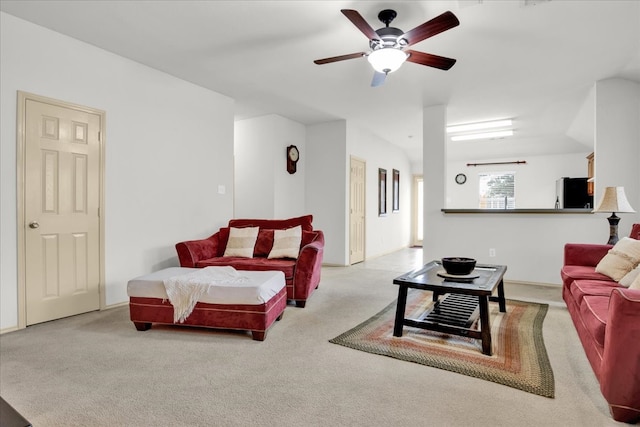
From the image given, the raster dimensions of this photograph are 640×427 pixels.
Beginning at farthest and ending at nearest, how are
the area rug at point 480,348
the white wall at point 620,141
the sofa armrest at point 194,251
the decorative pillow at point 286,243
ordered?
1. the white wall at point 620,141
2. the decorative pillow at point 286,243
3. the sofa armrest at point 194,251
4. the area rug at point 480,348

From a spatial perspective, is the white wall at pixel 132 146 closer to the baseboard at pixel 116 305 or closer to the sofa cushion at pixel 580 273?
the baseboard at pixel 116 305

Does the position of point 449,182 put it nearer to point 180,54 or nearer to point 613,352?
point 180,54

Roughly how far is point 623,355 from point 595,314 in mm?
413

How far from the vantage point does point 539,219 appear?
15.1 ft

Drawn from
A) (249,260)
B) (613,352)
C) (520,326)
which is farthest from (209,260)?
(613,352)

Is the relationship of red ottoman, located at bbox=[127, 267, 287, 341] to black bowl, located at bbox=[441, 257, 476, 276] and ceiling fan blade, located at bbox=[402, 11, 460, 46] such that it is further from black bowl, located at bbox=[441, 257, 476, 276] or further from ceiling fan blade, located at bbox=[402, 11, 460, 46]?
ceiling fan blade, located at bbox=[402, 11, 460, 46]

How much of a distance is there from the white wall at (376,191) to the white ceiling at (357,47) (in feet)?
4.51

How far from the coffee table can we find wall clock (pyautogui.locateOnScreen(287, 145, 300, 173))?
3.41 m

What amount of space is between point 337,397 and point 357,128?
17.9 ft

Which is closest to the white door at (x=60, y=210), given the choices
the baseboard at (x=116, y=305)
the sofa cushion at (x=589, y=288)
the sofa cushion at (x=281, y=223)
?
the baseboard at (x=116, y=305)

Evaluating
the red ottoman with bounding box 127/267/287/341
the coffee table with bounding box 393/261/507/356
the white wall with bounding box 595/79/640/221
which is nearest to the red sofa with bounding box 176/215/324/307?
the red ottoman with bounding box 127/267/287/341

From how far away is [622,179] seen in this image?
A: 13.5 ft

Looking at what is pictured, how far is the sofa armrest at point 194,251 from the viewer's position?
147 inches

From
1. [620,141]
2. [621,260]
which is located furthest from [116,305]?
[620,141]
